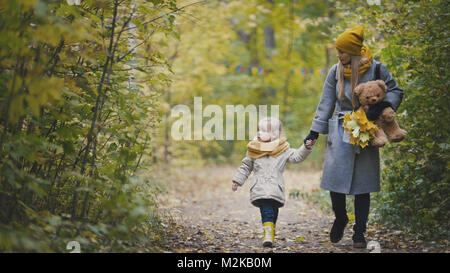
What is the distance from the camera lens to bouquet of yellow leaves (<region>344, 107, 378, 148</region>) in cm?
375

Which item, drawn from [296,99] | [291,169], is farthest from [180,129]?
[296,99]

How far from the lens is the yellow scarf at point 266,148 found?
4.43 metres

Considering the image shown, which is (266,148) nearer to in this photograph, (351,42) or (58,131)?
(351,42)

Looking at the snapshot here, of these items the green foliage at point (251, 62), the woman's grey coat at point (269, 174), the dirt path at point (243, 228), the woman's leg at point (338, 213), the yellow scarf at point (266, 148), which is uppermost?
the green foliage at point (251, 62)

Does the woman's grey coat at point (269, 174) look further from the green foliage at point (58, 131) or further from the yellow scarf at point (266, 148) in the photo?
the green foliage at point (58, 131)

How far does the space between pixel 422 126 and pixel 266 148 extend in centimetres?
160

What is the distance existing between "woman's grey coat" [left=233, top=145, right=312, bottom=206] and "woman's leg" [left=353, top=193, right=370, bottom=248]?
66 centimetres

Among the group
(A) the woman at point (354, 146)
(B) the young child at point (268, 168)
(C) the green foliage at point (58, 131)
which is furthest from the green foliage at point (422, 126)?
(C) the green foliage at point (58, 131)

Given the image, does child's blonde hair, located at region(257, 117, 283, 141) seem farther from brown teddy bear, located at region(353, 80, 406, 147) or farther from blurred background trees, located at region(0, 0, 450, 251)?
blurred background trees, located at region(0, 0, 450, 251)

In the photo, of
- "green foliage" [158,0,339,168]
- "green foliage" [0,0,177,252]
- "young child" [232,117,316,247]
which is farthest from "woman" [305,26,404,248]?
"green foliage" [158,0,339,168]

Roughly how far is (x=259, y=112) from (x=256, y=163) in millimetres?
12899

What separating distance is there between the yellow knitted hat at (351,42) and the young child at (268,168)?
90 centimetres
